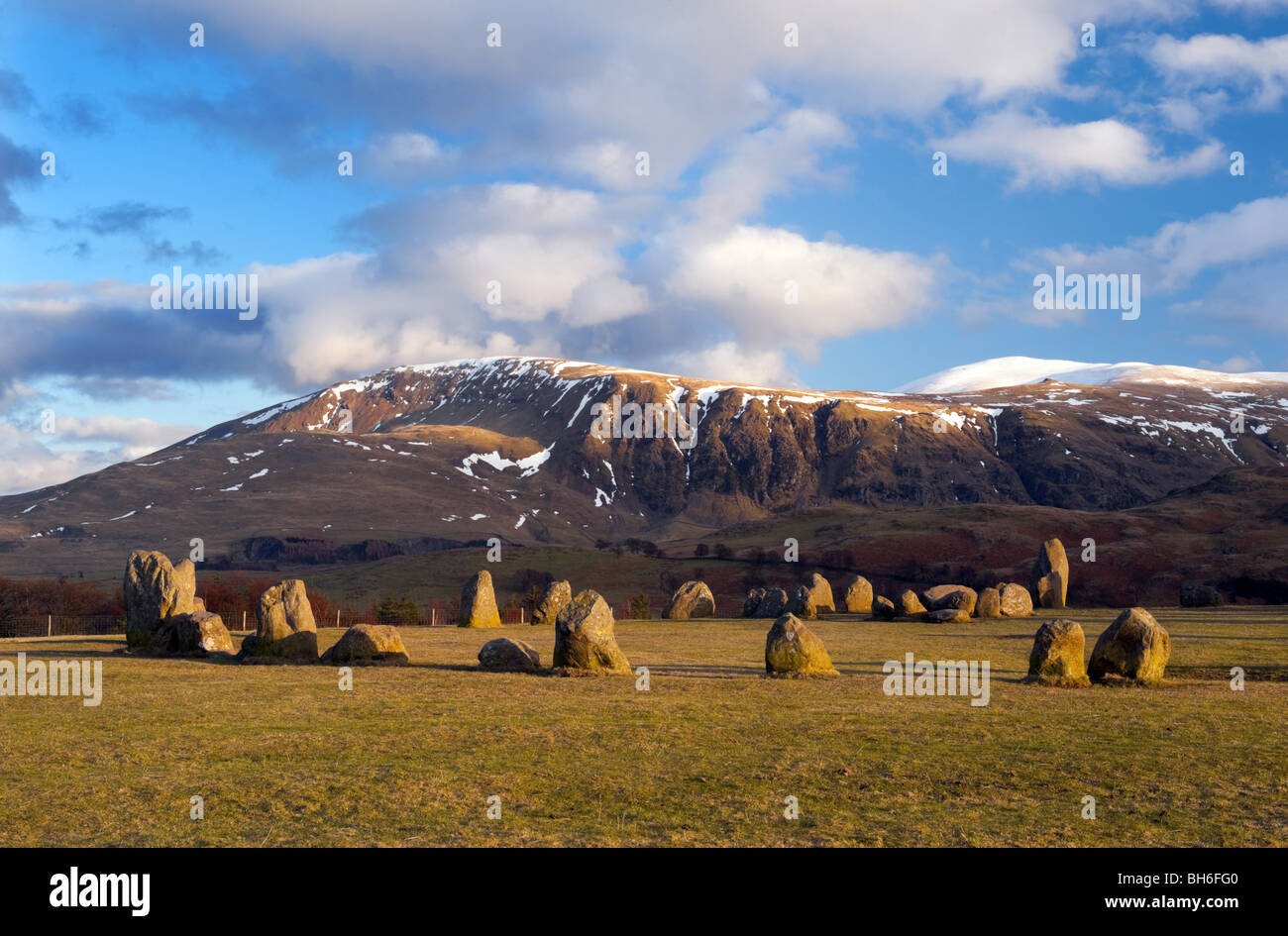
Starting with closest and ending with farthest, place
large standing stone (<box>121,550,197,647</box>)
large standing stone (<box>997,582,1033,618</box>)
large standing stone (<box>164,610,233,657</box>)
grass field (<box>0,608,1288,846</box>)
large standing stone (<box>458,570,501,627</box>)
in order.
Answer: grass field (<box>0,608,1288,846</box>) < large standing stone (<box>164,610,233,657</box>) < large standing stone (<box>121,550,197,647</box>) < large standing stone (<box>458,570,501,627</box>) < large standing stone (<box>997,582,1033,618</box>)

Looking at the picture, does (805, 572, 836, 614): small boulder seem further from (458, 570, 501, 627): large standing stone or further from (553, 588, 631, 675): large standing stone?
(553, 588, 631, 675): large standing stone

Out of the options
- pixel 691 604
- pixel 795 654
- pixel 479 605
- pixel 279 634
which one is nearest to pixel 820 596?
pixel 691 604

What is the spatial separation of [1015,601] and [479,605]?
26.7m

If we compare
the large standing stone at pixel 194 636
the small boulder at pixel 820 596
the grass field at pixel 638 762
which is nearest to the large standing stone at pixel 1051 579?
the small boulder at pixel 820 596

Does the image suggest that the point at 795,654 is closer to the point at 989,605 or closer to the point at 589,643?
the point at 589,643

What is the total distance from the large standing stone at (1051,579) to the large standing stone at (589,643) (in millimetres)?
37153

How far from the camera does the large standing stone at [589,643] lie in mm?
27469

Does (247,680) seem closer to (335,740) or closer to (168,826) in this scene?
(335,740)

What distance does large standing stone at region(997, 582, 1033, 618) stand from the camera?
51.4 m

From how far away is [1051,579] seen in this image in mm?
57594

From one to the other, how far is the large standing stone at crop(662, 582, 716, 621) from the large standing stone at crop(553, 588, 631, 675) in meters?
31.1

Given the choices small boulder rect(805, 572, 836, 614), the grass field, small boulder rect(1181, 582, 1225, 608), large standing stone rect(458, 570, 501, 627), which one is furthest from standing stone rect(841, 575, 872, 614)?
the grass field

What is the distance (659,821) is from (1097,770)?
22.2 feet

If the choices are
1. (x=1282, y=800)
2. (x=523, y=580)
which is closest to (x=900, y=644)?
(x=1282, y=800)
